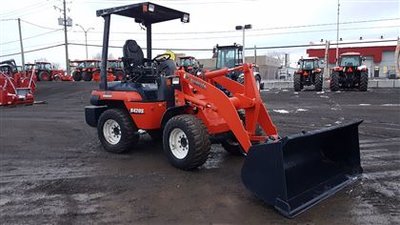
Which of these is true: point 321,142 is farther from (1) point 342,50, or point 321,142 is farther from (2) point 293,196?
(1) point 342,50

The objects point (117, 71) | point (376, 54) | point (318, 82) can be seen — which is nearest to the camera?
point (117, 71)

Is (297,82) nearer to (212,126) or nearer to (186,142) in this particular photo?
(212,126)

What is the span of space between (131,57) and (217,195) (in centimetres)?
335

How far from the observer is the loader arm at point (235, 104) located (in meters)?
5.70

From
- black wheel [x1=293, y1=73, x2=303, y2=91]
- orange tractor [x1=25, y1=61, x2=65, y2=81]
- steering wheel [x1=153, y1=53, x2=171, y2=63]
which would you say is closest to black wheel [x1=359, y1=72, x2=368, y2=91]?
black wheel [x1=293, y1=73, x2=303, y2=91]

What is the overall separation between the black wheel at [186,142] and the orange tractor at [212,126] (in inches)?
0.6

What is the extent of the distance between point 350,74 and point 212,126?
20332 millimetres

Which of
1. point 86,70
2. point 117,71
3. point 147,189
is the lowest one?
point 147,189

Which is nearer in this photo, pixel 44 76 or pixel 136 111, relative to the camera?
pixel 136 111

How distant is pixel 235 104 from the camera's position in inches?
236

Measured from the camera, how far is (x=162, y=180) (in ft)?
19.2

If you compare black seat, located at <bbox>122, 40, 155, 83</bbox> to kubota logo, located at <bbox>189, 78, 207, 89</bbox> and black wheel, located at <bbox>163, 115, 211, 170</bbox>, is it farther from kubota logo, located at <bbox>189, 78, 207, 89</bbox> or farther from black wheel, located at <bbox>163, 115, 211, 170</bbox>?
black wheel, located at <bbox>163, 115, 211, 170</bbox>

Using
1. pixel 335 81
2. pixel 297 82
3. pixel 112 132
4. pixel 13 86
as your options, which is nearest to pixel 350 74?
pixel 335 81

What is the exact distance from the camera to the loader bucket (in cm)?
452
